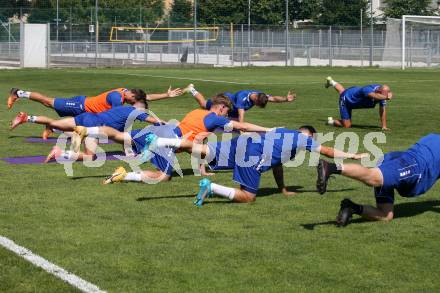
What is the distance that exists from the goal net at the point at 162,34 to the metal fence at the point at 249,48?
0.66ft

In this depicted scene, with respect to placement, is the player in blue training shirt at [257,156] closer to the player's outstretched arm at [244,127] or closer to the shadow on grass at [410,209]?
the player's outstretched arm at [244,127]

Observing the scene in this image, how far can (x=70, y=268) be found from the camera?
778cm

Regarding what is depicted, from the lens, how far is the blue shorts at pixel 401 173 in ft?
30.8

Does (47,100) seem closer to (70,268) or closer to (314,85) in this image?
(70,268)

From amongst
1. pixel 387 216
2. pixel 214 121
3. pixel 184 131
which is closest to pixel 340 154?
pixel 387 216

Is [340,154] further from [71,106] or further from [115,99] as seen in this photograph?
[71,106]

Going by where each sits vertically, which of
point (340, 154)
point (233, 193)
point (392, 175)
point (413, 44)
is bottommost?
point (233, 193)

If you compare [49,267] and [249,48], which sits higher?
[249,48]

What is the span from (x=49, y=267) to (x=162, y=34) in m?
55.8

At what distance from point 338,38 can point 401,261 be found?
182 ft

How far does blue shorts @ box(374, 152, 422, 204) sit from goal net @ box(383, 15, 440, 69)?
49.4 meters

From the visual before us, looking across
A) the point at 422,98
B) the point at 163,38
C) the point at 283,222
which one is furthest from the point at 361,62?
the point at 283,222

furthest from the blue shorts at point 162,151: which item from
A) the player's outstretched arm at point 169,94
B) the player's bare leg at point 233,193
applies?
the player's outstretched arm at point 169,94

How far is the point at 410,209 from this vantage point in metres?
10.7
